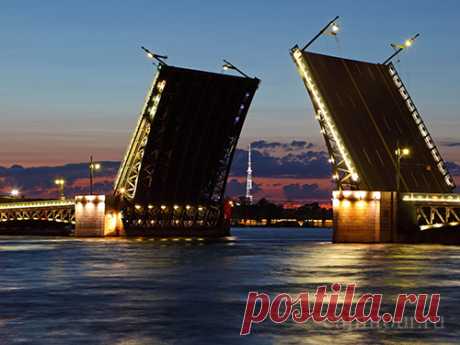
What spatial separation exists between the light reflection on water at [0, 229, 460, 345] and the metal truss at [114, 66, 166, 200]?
2694cm

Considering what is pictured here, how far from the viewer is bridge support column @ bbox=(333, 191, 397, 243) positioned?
62094 mm

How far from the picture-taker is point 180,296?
21.4 m

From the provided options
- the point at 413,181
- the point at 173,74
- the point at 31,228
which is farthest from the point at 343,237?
the point at 31,228

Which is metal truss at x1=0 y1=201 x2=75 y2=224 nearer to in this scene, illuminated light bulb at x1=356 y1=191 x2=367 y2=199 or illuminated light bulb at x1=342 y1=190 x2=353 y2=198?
illuminated light bulb at x1=342 y1=190 x2=353 y2=198

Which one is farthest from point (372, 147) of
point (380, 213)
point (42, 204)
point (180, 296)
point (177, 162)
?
point (180, 296)

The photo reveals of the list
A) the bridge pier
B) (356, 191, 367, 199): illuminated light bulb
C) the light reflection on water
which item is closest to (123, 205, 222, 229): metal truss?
the bridge pier

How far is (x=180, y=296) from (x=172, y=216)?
62.9 metres

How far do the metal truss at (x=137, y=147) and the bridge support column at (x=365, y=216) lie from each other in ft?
44.9

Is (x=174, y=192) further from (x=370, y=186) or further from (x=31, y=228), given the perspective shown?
(x=31, y=228)

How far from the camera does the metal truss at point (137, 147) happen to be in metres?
64.9

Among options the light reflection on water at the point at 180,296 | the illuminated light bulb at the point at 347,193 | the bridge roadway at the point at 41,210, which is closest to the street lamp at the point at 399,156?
the illuminated light bulb at the point at 347,193

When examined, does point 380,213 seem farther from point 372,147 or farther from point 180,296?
point 180,296

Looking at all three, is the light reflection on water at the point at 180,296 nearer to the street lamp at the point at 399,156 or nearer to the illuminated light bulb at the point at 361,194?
the street lamp at the point at 399,156

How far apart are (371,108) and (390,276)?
116 ft
